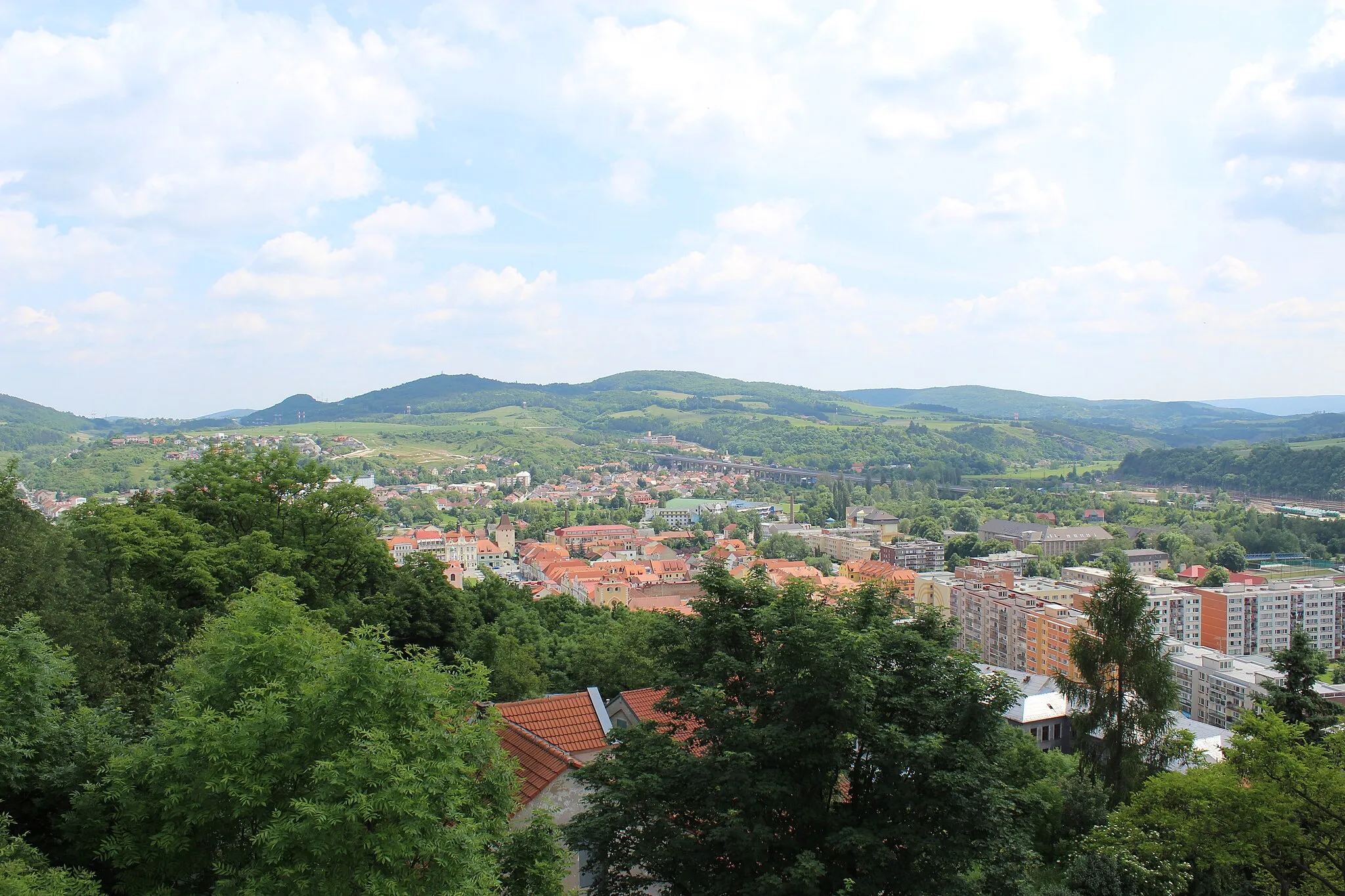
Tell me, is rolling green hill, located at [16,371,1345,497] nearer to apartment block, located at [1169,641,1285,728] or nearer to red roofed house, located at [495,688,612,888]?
apartment block, located at [1169,641,1285,728]

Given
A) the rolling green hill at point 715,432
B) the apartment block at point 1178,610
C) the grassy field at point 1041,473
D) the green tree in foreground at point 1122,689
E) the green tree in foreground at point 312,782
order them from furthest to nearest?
the rolling green hill at point 715,432
the grassy field at point 1041,473
the apartment block at point 1178,610
the green tree in foreground at point 1122,689
the green tree in foreground at point 312,782

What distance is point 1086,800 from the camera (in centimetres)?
1582

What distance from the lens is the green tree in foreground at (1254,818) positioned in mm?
8766

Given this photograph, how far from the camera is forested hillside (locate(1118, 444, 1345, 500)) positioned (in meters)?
102

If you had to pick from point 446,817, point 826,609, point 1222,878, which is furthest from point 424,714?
point 1222,878

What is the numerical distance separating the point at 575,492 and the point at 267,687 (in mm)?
111035

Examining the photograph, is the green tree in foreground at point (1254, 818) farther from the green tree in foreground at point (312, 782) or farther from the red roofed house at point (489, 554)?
the red roofed house at point (489, 554)

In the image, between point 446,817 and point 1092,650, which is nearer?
point 446,817

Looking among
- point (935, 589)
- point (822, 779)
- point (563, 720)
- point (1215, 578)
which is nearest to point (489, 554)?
point (935, 589)

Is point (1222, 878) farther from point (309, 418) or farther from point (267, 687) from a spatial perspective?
point (309, 418)

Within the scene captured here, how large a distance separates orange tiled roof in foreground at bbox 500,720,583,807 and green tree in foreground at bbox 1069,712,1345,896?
650 centimetres

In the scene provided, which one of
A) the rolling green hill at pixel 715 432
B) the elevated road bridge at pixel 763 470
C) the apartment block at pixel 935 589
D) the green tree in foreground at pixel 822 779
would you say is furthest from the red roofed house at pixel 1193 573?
the green tree in foreground at pixel 822 779

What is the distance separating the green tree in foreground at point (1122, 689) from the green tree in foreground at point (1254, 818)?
4.40 m

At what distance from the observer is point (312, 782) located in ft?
20.7
